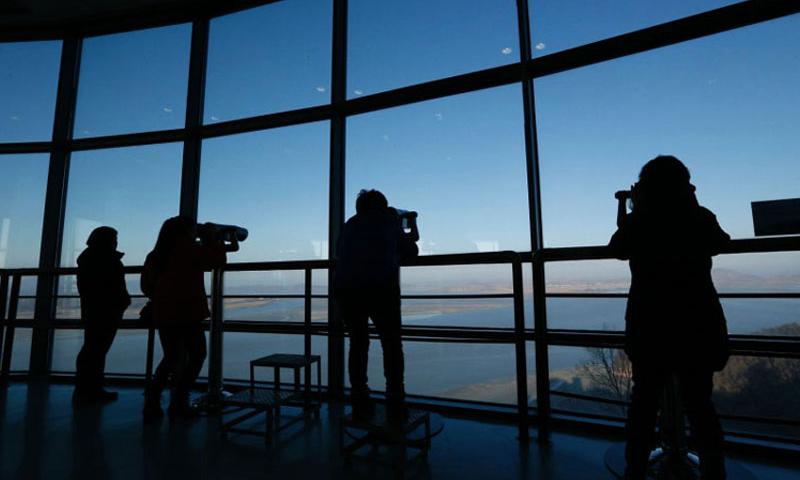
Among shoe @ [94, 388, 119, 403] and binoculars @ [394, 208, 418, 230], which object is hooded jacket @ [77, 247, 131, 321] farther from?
binoculars @ [394, 208, 418, 230]

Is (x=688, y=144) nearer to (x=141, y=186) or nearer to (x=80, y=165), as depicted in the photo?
(x=141, y=186)

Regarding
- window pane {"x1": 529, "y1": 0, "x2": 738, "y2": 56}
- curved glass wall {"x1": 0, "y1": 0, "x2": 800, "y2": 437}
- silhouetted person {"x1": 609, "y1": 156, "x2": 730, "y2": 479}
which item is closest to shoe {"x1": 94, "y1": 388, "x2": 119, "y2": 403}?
curved glass wall {"x1": 0, "y1": 0, "x2": 800, "y2": 437}

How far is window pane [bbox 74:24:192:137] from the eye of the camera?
3.61 metres

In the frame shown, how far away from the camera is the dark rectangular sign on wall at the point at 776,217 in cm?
149

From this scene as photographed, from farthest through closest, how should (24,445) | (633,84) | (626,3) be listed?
(633,84), (626,3), (24,445)

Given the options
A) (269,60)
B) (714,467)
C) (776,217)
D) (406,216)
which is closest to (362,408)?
(406,216)

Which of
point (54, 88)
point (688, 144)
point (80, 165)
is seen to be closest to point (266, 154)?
point (80, 165)

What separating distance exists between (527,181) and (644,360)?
54.8 inches

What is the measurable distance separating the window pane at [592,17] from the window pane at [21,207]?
4.60m

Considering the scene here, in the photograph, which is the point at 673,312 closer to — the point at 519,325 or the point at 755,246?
the point at 755,246

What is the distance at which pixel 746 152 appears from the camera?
2340 mm

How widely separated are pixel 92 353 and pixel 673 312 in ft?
11.2

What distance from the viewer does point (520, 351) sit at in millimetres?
1947

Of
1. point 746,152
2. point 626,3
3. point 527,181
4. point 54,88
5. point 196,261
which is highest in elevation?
point 54,88
